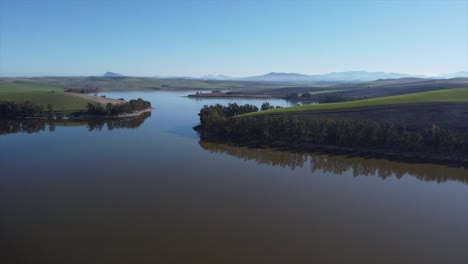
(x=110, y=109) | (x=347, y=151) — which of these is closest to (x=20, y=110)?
(x=110, y=109)

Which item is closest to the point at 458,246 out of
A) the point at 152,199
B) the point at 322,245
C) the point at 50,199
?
the point at 322,245

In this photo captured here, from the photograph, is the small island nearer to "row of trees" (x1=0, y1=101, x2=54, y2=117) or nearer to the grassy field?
"row of trees" (x1=0, y1=101, x2=54, y2=117)

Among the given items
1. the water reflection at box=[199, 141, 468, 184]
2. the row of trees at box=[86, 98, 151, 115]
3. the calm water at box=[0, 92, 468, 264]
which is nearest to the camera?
the calm water at box=[0, 92, 468, 264]

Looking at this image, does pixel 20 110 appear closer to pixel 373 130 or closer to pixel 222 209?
pixel 222 209

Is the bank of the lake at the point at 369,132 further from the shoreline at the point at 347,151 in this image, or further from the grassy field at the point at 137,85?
the grassy field at the point at 137,85

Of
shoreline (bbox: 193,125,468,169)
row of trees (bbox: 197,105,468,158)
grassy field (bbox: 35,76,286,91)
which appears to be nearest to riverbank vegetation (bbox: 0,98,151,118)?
row of trees (bbox: 197,105,468,158)

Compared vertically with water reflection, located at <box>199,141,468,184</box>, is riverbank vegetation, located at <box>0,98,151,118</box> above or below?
above

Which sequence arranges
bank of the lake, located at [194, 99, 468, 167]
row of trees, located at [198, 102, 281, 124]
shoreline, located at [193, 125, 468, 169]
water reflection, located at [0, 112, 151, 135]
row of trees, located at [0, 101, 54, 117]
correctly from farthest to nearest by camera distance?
row of trees, located at [0, 101, 54, 117], water reflection, located at [0, 112, 151, 135], row of trees, located at [198, 102, 281, 124], bank of the lake, located at [194, 99, 468, 167], shoreline, located at [193, 125, 468, 169]

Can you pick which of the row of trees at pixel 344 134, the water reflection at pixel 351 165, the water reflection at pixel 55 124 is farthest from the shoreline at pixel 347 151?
the water reflection at pixel 55 124
